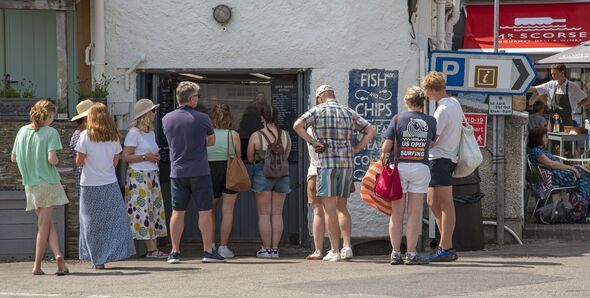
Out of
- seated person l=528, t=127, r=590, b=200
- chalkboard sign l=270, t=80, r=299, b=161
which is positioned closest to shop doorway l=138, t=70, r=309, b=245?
chalkboard sign l=270, t=80, r=299, b=161

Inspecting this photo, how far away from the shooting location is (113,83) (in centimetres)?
1364

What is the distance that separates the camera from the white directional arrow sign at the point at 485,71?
44.4 ft

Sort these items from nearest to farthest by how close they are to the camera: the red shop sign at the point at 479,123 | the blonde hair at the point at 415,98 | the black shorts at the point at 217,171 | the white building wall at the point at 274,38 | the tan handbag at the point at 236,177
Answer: the blonde hair at the point at 415,98
the tan handbag at the point at 236,177
the black shorts at the point at 217,171
the white building wall at the point at 274,38
the red shop sign at the point at 479,123

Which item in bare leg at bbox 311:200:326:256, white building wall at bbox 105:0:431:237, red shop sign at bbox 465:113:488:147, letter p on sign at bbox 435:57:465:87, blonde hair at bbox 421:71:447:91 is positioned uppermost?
white building wall at bbox 105:0:431:237

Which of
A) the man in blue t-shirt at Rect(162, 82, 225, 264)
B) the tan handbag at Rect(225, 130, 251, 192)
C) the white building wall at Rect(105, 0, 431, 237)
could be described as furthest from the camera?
the white building wall at Rect(105, 0, 431, 237)

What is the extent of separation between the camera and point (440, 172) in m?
12.2

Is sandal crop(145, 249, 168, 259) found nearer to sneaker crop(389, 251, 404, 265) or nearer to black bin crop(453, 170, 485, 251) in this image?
sneaker crop(389, 251, 404, 265)

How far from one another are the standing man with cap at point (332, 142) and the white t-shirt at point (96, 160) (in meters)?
1.86

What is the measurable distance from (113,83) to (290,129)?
79.7 inches

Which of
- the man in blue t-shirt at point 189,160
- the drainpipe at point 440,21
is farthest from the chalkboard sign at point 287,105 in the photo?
the drainpipe at point 440,21

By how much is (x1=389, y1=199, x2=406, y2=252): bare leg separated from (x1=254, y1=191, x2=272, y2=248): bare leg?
5.19ft

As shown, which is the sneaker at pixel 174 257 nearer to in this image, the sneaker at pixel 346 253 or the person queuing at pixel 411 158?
the sneaker at pixel 346 253

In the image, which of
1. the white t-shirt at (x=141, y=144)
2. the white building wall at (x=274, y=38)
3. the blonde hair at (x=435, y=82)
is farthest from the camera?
the white building wall at (x=274, y=38)

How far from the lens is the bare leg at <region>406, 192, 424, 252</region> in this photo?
12.0m
